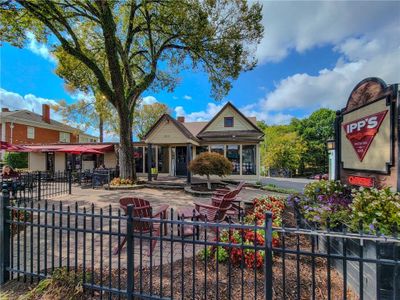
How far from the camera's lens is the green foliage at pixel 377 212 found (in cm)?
282

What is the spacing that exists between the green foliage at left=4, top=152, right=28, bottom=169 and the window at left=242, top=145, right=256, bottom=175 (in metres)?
23.4

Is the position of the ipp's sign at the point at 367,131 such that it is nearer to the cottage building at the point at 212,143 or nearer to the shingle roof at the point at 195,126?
the cottage building at the point at 212,143

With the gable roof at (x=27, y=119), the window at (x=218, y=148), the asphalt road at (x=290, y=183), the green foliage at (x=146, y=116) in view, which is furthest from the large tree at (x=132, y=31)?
the green foliage at (x=146, y=116)

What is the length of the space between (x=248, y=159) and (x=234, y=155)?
1126 millimetres

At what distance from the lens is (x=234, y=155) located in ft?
57.1

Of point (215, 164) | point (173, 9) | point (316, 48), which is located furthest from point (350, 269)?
point (173, 9)

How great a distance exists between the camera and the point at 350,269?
3.16 meters

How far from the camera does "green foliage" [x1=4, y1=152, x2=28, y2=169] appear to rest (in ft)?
76.5

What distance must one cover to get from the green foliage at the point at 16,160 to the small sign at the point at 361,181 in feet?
95.8

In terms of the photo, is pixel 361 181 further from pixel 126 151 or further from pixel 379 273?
pixel 126 151

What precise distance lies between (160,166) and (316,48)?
14.4 metres

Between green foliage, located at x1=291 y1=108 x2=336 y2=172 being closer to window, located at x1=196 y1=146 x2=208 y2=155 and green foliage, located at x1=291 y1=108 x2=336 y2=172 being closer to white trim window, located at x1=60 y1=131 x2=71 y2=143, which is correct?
window, located at x1=196 y1=146 x2=208 y2=155

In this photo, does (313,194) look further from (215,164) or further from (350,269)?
(215,164)

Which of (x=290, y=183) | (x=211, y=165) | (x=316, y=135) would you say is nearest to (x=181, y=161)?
Answer: (x=211, y=165)
